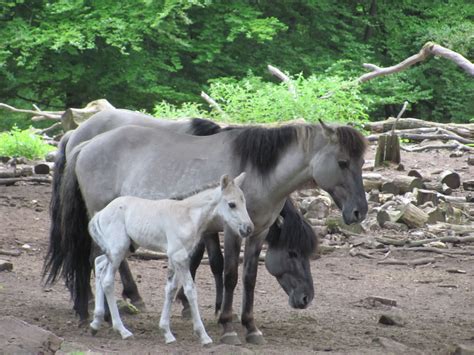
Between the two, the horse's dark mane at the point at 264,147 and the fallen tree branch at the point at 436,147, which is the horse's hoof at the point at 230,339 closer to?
the horse's dark mane at the point at 264,147

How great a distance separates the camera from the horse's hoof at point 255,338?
7582 millimetres

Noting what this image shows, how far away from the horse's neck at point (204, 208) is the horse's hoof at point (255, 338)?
3.58 ft

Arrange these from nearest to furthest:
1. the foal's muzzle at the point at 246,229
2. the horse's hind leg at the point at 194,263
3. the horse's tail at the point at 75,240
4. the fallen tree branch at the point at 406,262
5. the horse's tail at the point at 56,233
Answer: the foal's muzzle at the point at 246,229 → the horse's tail at the point at 75,240 → the horse's hind leg at the point at 194,263 → the horse's tail at the point at 56,233 → the fallen tree branch at the point at 406,262

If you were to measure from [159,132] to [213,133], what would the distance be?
1.57ft

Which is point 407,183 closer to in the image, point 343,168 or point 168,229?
point 343,168

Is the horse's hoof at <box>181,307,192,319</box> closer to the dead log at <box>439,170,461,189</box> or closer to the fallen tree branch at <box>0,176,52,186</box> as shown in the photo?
the fallen tree branch at <box>0,176,52,186</box>

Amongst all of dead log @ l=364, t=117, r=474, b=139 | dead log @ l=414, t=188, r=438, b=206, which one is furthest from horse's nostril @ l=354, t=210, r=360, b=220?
dead log @ l=364, t=117, r=474, b=139

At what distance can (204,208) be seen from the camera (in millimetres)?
7062

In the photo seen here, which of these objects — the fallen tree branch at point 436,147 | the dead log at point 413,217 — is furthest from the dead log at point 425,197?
the fallen tree branch at point 436,147

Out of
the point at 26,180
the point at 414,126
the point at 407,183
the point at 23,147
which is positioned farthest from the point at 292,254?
the point at 414,126

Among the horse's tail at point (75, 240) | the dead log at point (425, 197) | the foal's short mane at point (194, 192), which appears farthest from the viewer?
the dead log at point (425, 197)

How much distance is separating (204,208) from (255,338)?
1.23 m

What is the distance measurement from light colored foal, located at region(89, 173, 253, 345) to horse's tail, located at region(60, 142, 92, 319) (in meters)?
0.81

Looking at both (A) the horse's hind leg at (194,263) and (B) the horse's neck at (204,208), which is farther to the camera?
(A) the horse's hind leg at (194,263)
